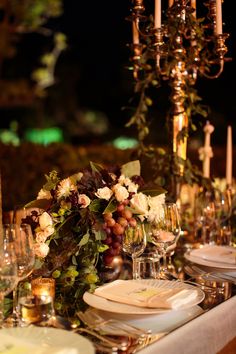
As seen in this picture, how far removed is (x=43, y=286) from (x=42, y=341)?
29 cm

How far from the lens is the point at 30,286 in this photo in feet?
4.88

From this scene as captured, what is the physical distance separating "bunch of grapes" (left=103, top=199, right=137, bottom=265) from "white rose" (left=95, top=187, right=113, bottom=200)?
0.14ft

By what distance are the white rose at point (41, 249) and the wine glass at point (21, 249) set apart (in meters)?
0.09

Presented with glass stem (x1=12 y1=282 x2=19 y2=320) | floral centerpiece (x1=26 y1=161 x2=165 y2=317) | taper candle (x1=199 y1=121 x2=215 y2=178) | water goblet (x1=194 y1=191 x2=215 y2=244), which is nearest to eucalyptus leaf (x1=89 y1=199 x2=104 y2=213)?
floral centerpiece (x1=26 y1=161 x2=165 y2=317)

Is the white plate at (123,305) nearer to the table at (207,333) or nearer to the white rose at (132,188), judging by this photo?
the table at (207,333)

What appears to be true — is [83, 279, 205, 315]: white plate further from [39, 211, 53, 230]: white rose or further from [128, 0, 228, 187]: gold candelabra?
[128, 0, 228, 187]: gold candelabra

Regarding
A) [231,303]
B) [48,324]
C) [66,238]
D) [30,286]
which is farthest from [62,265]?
[231,303]

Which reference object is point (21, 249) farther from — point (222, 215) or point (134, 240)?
point (222, 215)

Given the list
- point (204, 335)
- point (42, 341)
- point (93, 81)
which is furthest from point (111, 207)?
point (93, 81)

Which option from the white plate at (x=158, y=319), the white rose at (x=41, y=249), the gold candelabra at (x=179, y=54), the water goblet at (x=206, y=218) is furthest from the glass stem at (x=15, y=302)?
the gold candelabra at (x=179, y=54)

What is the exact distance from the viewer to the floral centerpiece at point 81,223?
162 centimetres

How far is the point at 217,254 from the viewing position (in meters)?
2.01

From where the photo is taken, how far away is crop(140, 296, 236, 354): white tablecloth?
1294 millimetres

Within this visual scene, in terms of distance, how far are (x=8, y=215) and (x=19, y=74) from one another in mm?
10140
